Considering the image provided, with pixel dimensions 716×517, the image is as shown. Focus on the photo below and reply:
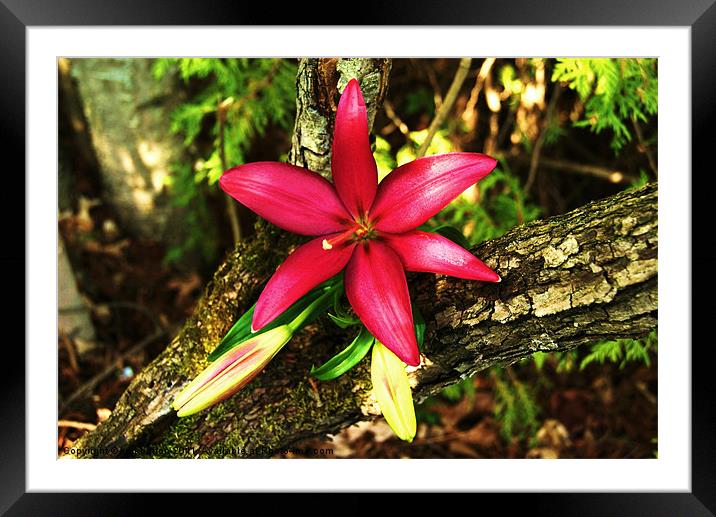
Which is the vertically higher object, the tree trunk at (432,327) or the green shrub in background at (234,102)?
the green shrub in background at (234,102)

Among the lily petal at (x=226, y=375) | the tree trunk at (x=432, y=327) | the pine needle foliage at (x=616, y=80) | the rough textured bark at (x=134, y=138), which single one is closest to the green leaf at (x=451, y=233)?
the tree trunk at (x=432, y=327)

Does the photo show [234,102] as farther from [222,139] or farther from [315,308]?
[315,308]

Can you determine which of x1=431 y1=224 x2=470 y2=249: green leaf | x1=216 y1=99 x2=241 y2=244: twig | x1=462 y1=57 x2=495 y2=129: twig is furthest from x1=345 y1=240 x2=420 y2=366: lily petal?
x1=462 y1=57 x2=495 y2=129: twig

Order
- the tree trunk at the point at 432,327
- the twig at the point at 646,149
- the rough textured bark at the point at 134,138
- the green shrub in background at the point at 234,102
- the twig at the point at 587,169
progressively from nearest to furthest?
the tree trunk at the point at 432,327 < the twig at the point at 646,149 < the green shrub in background at the point at 234,102 < the twig at the point at 587,169 < the rough textured bark at the point at 134,138
